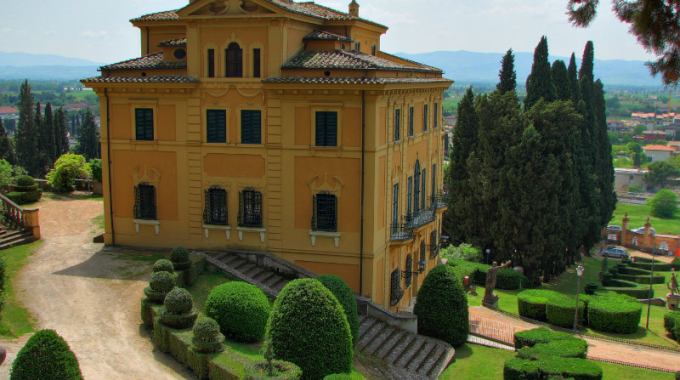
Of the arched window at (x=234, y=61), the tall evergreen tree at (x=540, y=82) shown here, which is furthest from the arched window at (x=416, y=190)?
the tall evergreen tree at (x=540, y=82)

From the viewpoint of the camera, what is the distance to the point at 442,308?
86.8ft

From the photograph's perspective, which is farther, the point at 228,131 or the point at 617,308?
the point at 617,308

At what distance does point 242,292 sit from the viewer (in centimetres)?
1969

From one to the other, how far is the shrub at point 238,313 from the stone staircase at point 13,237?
507 inches

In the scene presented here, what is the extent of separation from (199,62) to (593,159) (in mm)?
42367

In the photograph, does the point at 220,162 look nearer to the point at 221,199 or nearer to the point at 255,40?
the point at 221,199

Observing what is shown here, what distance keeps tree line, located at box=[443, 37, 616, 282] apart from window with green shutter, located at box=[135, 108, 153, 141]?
91.6 ft

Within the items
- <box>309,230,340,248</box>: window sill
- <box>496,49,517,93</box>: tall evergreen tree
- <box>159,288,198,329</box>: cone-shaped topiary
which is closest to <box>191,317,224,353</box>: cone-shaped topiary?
<box>159,288,198,329</box>: cone-shaped topiary

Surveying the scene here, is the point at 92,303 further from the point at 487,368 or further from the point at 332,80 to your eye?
the point at 487,368

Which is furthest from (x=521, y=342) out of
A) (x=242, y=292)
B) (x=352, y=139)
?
(x=242, y=292)

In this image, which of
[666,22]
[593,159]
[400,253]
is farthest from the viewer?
[593,159]

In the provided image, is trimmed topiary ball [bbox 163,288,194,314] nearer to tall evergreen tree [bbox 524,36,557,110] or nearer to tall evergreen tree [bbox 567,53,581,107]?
tall evergreen tree [bbox 524,36,557,110]

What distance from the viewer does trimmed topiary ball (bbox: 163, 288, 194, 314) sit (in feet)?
62.2

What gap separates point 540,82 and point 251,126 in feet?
106
